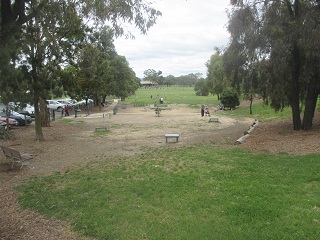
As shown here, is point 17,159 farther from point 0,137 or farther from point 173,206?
point 0,137

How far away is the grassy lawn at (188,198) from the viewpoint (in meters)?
5.50

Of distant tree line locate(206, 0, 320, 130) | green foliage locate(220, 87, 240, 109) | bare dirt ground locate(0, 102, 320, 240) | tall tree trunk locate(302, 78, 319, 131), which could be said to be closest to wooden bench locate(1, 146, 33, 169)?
bare dirt ground locate(0, 102, 320, 240)

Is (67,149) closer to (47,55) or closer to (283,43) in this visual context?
(47,55)

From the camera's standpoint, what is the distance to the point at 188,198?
7023mm

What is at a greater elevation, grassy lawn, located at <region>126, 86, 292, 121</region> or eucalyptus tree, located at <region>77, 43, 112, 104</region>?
eucalyptus tree, located at <region>77, 43, 112, 104</region>

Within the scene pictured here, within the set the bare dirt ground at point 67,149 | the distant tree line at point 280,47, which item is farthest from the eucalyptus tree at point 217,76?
the bare dirt ground at point 67,149

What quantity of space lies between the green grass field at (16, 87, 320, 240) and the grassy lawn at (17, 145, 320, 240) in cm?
2

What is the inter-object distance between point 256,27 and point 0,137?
50.1 ft

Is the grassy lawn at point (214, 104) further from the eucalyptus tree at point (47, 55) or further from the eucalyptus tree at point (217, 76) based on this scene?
the eucalyptus tree at point (47, 55)

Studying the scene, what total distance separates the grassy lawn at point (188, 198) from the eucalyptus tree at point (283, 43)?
6.14m

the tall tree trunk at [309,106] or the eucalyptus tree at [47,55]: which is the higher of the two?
the eucalyptus tree at [47,55]

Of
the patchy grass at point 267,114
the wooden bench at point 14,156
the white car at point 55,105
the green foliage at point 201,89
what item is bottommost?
the patchy grass at point 267,114

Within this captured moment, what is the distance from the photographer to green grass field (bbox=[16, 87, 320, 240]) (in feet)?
18.0

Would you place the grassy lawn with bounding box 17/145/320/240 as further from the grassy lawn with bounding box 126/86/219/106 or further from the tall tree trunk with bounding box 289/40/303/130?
the grassy lawn with bounding box 126/86/219/106
